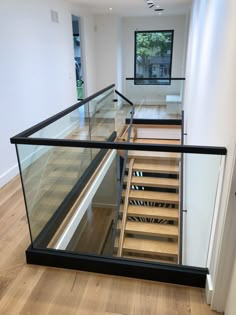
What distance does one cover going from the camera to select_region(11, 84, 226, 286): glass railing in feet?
5.95

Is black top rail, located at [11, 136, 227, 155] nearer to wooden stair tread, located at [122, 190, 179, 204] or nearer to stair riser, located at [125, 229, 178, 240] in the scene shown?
stair riser, located at [125, 229, 178, 240]

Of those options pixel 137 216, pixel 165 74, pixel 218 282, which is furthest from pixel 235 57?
pixel 165 74

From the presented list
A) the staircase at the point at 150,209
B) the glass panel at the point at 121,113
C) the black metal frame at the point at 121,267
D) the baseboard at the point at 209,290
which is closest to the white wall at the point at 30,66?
the glass panel at the point at 121,113

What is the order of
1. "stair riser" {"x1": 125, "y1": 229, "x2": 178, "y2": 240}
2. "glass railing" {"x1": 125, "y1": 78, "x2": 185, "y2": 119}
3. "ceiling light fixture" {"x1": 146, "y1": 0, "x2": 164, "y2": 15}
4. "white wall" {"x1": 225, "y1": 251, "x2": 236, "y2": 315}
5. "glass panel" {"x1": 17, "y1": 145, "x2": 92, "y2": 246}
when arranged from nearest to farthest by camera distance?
1. "white wall" {"x1": 225, "y1": 251, "x2": 236, "y2": 315}
2. "glass panel" {"x1": 17, "y1": 145, "x2": 92, "y2": 246}
3. "stair riser" {"x1": 125, "y1": 229, "x2": 178, "y2": 240}
4. "ceiling light fixture" {"x1": 146, "y1": 0, "x2": 164, "y2": 15}
5. "glass railing" {"x1": 125, "y1": 78, "x2": 185, "y2": 119}

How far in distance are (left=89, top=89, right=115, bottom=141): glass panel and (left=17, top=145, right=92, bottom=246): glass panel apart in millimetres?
921

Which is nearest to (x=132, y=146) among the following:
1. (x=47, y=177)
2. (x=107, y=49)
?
(x=47, y=177)

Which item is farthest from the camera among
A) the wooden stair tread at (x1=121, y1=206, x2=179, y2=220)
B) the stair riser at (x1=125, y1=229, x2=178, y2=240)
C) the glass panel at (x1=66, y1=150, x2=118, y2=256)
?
the wooden stair tread at (x1=121, y1=206, x2=179, y2=220)

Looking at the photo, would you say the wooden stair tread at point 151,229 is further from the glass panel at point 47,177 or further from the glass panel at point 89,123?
the glass panel at point 47,177

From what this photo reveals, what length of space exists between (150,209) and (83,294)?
3814 mm

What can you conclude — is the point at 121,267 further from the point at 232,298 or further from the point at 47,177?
the point at 47,177

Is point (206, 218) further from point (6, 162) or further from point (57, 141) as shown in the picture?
point (6, 162)

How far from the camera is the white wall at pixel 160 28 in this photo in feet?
26.9

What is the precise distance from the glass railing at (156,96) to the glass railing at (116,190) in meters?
0.46

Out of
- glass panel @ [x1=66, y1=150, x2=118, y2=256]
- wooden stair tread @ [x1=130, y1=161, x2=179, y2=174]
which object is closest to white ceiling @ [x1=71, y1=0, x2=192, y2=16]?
wooden stair tread @ [x1=130, y1=161, x2=179, y2=174]
